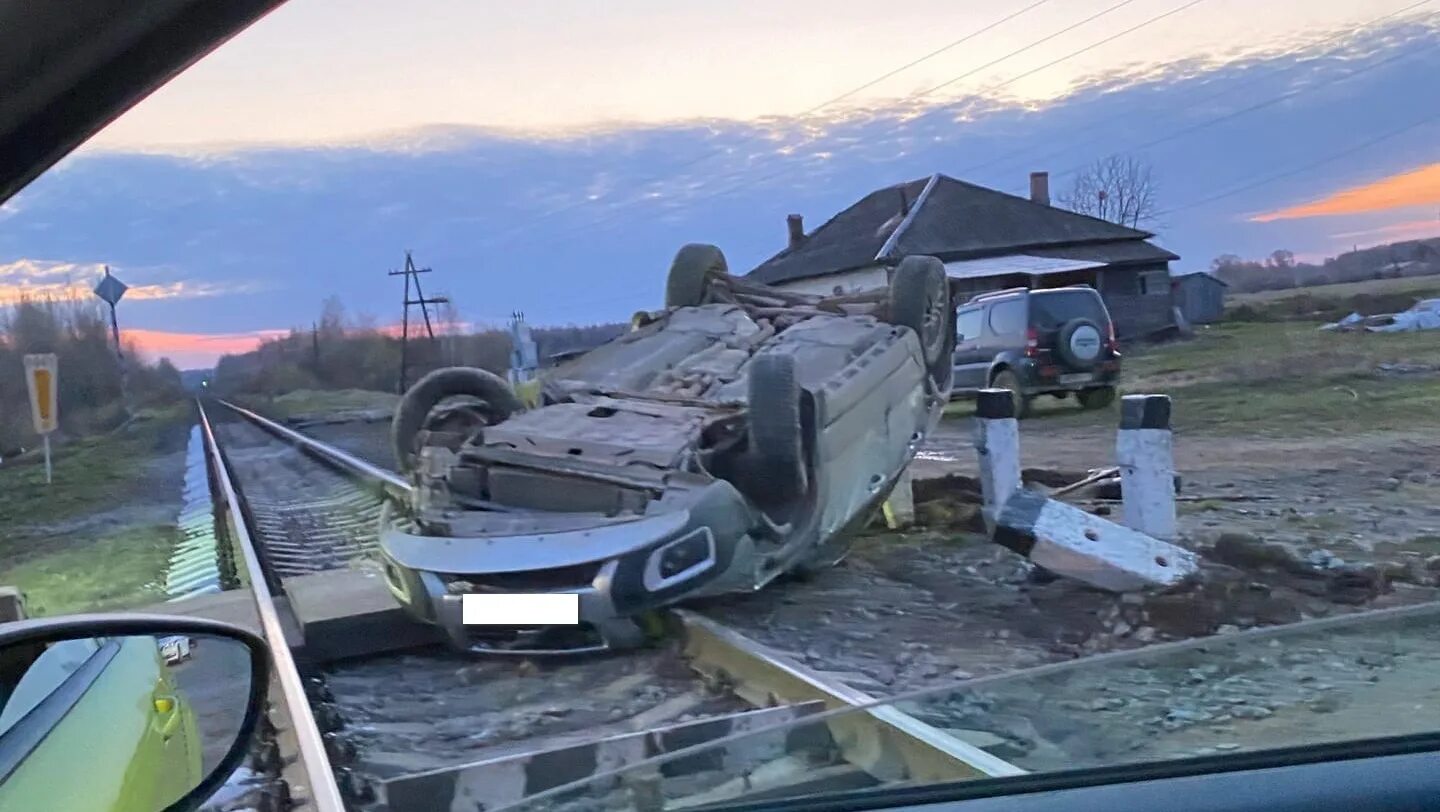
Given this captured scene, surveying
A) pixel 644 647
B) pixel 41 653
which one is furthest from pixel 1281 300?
pixel 41 653

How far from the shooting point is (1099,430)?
12875mm

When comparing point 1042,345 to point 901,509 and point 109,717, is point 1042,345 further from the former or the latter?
point 109,717

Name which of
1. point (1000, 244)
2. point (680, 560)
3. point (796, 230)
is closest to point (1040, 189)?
point (1000, 244)

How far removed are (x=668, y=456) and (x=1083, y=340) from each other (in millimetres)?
7938

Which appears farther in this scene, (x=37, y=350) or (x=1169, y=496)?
(x=37, y=350)

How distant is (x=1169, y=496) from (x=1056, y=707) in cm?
477

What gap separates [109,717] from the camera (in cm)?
227

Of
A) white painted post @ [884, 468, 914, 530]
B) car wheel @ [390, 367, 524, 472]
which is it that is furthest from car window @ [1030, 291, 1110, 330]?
car wheel @ [390, 367, 524, 472]

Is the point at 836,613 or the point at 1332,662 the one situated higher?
the point at 1332,662

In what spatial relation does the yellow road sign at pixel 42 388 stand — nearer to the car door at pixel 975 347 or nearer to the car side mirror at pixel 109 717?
the car side mirror at pixel 109 717

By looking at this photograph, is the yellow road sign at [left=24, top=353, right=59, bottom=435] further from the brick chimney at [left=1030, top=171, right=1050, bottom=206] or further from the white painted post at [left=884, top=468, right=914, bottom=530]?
the brick chimney at [left=1030, top=171, right=1050, bottom=206]

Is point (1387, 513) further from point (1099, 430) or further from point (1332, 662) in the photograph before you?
point (1332, 662)

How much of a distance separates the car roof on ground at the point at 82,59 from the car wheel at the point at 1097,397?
456 inches

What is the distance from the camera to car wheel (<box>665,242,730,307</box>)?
8469 mm
